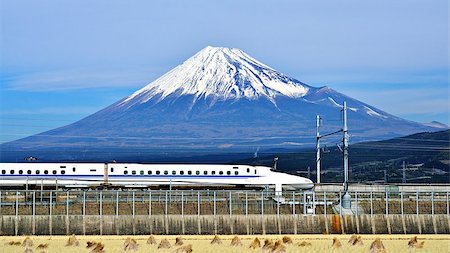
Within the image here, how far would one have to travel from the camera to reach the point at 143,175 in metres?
77.1

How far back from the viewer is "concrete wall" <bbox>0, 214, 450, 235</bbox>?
45938 mm

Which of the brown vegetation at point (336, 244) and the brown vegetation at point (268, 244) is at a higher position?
the brown vegetation at point (268, 244)

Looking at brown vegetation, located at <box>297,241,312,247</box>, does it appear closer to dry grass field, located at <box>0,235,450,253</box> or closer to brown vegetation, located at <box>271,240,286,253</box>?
dry grass field, located at <box>0,235,450,253</box>

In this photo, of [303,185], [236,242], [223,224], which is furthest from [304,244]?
[303,185]

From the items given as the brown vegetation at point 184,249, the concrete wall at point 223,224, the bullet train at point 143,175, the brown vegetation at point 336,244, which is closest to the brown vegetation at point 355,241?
the brown vegetation at point 336,244

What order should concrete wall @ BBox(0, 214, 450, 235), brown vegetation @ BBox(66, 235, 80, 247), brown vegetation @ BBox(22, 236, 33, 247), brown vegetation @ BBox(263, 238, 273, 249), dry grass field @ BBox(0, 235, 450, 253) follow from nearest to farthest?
dry grass field @ BBox(0, 235, 450, 253), brown vegetation @ BBox(263, 238, 273, 249), brown vegetation @ BBox(22, 236, 33, 247), brown vegetation @ BBox(66, 235, 80, 247), concrete wall @ BBox(0, 214, 450, 235)

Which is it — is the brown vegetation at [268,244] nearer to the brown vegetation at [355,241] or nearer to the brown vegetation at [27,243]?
the brown vegetation at [355,241]

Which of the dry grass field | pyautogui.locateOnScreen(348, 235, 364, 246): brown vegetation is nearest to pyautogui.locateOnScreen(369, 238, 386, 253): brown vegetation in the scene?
the dry grass field

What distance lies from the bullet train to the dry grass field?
30.5 meters

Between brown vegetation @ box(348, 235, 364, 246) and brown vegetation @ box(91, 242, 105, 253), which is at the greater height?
brown vegetation @ box(91, 242, 105, 253)

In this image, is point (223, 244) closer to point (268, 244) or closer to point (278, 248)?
point (268, 244)

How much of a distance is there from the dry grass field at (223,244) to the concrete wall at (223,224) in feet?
3.48

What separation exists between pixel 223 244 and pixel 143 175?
122 ft

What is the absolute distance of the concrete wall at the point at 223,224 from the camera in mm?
45938
